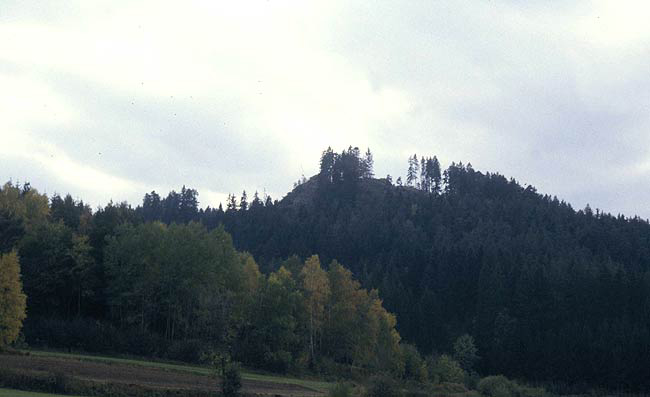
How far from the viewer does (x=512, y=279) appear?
432ft

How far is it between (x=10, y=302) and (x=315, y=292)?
39.6 m

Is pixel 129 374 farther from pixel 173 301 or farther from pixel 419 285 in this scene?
pixel 419 285

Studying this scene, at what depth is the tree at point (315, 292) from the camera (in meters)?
85.6

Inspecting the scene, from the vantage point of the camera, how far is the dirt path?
44.7m

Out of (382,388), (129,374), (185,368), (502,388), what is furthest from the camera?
(502,388)

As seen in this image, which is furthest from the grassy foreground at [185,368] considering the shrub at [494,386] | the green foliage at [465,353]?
the green foliage at [465,353]

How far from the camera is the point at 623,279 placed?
12081 centimetres

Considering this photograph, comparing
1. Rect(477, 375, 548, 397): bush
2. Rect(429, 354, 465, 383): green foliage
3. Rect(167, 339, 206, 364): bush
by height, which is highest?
Rect(167, 339, 206, 364): bush

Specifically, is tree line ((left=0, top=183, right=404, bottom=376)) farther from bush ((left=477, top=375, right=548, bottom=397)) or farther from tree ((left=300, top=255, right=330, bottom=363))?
bush ((left=477, top=375, right=548, bottom=397))

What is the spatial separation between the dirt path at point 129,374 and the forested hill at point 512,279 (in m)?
61.5

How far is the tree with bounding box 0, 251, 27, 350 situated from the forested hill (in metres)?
76.8

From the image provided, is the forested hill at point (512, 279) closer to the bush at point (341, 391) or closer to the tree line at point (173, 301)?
the tree line at point (173, 301)

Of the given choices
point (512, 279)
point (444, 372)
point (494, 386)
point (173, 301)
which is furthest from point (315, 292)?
point (512, 279)

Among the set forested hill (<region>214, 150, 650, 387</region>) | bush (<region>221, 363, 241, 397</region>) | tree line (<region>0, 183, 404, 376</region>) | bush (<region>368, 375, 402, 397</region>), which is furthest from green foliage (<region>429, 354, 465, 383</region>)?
bush (<region>221, 363, 241, 397</region>)
